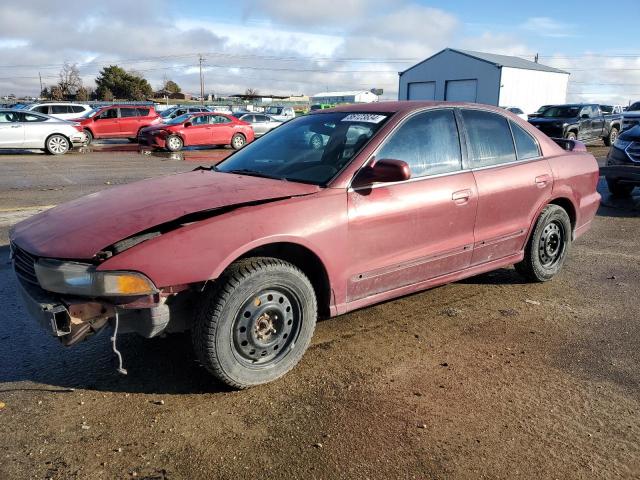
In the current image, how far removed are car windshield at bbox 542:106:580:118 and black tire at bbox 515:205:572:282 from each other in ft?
62.4

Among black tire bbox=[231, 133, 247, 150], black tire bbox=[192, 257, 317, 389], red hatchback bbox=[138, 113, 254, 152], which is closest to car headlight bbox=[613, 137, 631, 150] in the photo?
black tire bbox=[192, 257, 317, 389]

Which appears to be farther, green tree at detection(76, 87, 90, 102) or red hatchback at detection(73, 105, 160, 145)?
green tree at detection(76, 87, 90, 102)

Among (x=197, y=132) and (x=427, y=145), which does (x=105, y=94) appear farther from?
(x=427, y=145)

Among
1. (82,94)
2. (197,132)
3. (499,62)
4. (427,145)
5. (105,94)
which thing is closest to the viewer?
(427,145)

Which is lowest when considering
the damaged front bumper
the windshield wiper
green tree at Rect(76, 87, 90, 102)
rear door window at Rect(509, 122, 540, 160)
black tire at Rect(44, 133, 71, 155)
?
black tire at Rect(44, 133, 71, 155)

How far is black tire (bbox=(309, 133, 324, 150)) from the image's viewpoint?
3.97 meters

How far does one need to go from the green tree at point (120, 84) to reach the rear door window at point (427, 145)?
265ft

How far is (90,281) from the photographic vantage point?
267cm

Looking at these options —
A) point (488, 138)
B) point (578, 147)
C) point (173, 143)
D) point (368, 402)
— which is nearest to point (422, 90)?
point (173, 143)

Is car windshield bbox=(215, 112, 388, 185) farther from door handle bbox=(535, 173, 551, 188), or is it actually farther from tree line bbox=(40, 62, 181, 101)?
tree line bbox=(40, 62, 181, 101)

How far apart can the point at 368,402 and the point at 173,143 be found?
19594 mm

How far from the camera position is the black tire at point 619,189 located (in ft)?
33.3

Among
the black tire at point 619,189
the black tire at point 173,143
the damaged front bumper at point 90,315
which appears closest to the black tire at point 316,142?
the damaged front bumper at point 90,315

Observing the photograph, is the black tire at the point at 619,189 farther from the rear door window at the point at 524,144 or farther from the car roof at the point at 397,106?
the car roof at the point at 397,106
